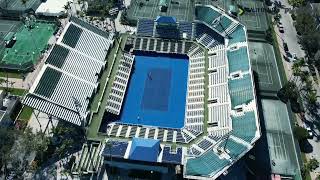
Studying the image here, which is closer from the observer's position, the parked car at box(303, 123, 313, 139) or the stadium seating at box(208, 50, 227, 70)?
the parked car at box(303, 123, 313, 139)

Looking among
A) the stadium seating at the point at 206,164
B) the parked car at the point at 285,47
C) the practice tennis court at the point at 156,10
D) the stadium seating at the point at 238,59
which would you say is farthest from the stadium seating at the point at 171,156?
the practice tennis court at the point at 156,10

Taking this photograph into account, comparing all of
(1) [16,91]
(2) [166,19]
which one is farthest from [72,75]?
(2) [166,19]

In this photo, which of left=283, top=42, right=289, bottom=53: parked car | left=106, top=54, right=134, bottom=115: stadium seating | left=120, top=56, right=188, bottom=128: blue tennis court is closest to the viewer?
left=106, top=54, right=134, bottom=115: stadium seating

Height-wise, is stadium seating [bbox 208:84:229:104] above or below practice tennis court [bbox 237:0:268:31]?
below

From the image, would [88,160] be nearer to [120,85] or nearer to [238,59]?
[120,85]

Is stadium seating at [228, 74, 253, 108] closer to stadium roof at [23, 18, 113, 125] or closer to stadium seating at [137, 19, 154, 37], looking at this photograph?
stadium seating at [137, 19, 154, 37]

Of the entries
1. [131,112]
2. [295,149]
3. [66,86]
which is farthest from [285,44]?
[66,86]

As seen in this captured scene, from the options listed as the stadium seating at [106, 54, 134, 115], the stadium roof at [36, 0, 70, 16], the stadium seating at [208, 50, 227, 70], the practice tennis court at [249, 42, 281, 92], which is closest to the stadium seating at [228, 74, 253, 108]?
the stadium seating at [208, 50, 227, 70]
